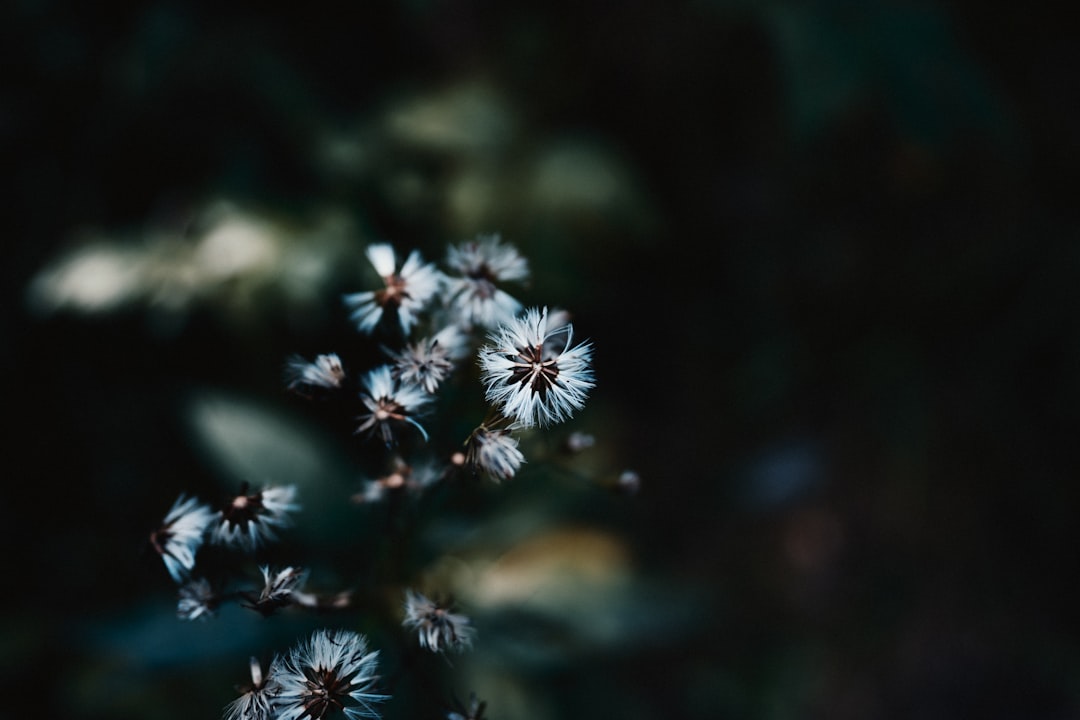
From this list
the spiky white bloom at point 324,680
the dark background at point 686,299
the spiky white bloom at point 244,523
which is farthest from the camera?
the dark background at point 686,299

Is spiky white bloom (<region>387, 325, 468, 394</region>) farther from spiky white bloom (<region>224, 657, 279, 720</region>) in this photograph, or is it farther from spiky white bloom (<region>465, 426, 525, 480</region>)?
spiky white bloom (<region>224, 657, 279, 720</region>)

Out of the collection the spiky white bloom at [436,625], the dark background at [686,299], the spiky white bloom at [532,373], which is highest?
the dark background at [686,299]

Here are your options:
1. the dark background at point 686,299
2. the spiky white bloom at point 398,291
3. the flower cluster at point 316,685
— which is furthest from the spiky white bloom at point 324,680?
the dark background at point 686,299

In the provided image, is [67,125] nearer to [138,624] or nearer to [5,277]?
[5,277]

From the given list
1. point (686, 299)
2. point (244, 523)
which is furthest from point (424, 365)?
point (686, 299)

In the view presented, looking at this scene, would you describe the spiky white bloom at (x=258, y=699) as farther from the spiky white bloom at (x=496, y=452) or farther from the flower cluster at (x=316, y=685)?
the spiky white bloom at (x=496, y=452)

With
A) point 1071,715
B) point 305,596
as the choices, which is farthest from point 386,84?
point 1071,715

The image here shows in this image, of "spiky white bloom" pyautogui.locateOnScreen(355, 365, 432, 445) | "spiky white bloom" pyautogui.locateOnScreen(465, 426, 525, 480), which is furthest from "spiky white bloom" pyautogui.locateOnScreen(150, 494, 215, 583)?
"spiky white bloom" pyautogui.locateOnScreen(465, 426, 525, 480)
